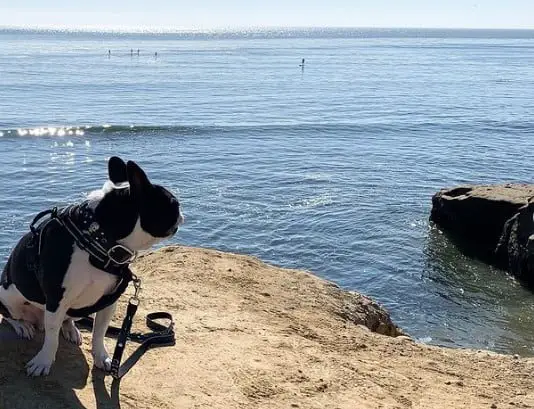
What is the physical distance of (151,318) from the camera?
23.9 feet

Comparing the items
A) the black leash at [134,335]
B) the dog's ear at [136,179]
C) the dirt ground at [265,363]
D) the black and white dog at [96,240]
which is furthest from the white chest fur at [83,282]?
the dirt ground at [265,363]

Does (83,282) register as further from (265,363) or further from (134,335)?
(265,363)

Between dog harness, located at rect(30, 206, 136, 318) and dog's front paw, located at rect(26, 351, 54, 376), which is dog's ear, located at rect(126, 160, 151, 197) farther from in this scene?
dog's front paw, located at rect(26, 351, 54, 376)

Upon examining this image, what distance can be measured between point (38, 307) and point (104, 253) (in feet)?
3.43

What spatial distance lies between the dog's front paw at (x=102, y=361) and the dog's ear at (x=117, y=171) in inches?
61.4

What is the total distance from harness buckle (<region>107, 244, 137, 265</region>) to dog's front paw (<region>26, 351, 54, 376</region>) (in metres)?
1.02

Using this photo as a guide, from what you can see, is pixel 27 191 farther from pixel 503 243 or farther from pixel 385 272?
pixel 503 243

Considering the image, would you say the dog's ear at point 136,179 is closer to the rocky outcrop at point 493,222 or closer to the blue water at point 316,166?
the blue water at point 316,166

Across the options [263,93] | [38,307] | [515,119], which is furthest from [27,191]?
[263,93]

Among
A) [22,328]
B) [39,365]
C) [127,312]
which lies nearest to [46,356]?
[39,365]

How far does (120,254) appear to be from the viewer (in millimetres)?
4871

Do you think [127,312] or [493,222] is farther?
[493,222]

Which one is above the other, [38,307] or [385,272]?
[38,307]

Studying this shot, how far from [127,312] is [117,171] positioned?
5.03ft
